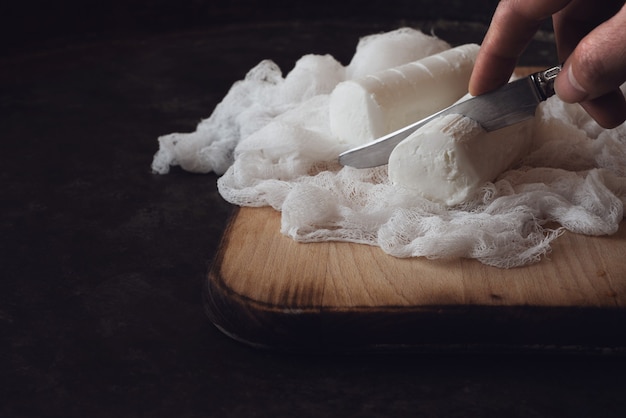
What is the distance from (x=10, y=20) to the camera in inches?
96.6

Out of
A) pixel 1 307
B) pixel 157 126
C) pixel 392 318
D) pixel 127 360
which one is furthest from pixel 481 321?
pixel 157 126

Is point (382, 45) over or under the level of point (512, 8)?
under

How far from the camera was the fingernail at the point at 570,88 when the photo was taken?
1.11m

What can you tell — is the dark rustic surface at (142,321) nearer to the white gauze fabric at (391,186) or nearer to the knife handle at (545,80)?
the white gauze fabric at (391,186)

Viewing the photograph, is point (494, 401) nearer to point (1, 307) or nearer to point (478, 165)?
point (478, 165)

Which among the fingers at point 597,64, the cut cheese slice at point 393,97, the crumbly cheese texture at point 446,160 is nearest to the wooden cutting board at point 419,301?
the crumbly cheese texture at point 446,160

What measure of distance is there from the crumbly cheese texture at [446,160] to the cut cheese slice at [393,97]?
0.66 feet

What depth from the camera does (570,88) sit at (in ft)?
3.69

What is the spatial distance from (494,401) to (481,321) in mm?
122

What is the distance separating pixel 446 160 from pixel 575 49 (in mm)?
286

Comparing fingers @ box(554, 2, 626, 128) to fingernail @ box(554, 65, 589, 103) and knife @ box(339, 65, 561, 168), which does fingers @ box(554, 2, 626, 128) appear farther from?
knife @ box(339, 65, 561, 168)

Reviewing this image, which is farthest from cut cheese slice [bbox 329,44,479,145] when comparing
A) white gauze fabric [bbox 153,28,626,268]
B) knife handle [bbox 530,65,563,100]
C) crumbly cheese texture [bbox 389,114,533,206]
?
knife handle [bbox 530,65,563,100]

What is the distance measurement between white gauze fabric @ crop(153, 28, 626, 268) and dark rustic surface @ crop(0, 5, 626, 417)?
0.10 meters

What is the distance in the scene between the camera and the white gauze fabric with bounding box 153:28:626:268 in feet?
4.10
